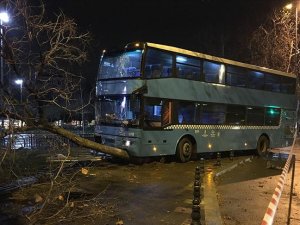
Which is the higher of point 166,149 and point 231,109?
point 231,109

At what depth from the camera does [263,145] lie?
22125 millimetres

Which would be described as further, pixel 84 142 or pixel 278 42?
pixel 278 42

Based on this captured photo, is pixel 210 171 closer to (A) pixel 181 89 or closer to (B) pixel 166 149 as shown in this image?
(B) pixel 166 149

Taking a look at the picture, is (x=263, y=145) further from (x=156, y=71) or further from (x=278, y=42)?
(x=278, y=42)

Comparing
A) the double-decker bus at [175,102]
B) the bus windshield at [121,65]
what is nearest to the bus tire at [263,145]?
the double-decker bus at [175,102]

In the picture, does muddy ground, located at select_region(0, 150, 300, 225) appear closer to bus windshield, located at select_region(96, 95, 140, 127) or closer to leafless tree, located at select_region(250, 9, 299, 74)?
bus windshield, located at select_region(96, 95, 140, 127)

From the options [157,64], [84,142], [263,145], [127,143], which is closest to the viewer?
[84,142]

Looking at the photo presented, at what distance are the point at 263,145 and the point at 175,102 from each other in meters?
8.03

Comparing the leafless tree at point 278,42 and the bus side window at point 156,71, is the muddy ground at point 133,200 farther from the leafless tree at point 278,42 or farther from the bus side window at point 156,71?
the leafless tree at point 278,42

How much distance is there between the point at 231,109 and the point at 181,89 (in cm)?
381

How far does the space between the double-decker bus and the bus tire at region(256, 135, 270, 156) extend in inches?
18.4

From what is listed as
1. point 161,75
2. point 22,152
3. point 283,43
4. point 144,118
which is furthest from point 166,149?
point 283,43

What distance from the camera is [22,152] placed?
12930mm

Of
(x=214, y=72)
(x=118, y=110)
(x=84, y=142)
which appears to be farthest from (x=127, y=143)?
(x=214, y=72)
